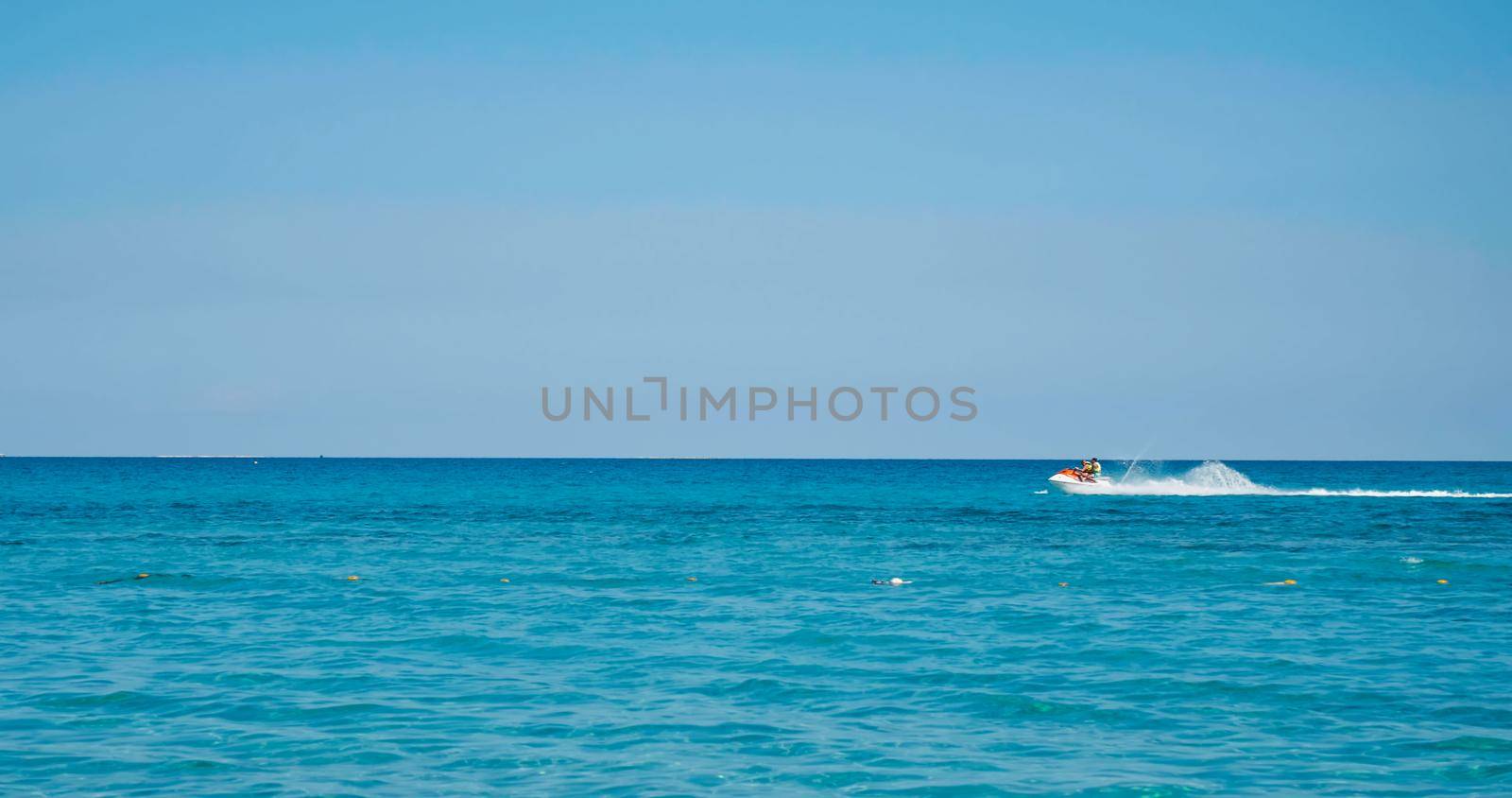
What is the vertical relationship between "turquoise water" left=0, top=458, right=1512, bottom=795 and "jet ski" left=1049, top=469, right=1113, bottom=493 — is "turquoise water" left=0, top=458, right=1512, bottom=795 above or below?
below

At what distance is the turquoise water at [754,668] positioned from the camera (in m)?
14.3

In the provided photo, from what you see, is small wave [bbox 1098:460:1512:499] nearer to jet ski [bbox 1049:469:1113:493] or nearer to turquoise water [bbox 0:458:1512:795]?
jet ski [bbox 1049:469:1113:493]

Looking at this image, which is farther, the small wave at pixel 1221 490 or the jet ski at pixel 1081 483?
the small wave at pixel 1221 490

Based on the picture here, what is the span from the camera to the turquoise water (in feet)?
47.0

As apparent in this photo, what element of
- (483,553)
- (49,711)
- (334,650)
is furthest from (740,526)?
(49,711)

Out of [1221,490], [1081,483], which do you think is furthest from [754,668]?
[1221,490]

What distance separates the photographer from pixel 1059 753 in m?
15.0

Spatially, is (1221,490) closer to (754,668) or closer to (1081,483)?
(1081,483)

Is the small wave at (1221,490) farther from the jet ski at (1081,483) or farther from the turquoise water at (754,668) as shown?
the turquoise water at (754,668)

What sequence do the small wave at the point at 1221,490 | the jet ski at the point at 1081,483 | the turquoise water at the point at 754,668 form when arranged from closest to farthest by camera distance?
1. the turquoise water at the point at 754,668
2. the jet ski at the point at 1081,483
3. the small wave at the point at 1221,490

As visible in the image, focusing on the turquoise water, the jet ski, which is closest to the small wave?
the jet ski

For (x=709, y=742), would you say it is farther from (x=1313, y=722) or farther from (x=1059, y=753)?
(x=1313, y=722)

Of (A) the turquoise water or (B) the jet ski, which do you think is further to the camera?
(B) the jet ski

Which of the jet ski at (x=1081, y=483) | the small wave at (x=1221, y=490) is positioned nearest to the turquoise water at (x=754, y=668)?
the jet ski at (x=1081, y=483)
